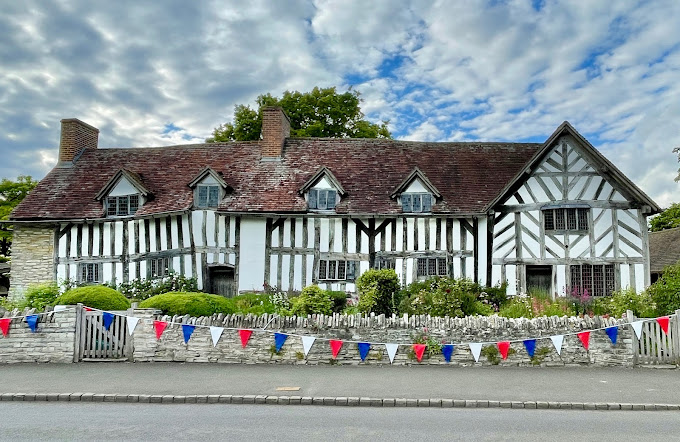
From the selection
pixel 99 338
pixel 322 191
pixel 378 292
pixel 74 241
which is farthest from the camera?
pixel 74 241

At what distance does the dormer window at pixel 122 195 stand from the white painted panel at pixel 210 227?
115 inches

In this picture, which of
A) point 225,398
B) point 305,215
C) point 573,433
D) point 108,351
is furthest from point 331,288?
point 573,433

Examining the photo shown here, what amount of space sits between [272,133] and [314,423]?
56.2 feet

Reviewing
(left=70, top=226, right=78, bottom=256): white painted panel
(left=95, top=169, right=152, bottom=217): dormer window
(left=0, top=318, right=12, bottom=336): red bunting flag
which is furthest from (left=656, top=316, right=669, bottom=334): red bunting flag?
(left=70, top=226, right=78, bottom=256): white painted panel

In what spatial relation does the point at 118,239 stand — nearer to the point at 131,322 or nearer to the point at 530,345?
the point at 131,322

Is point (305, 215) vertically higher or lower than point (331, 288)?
higher

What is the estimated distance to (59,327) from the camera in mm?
11742

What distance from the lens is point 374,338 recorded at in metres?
11.6

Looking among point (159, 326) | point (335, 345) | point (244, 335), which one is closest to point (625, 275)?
point (335, 345)

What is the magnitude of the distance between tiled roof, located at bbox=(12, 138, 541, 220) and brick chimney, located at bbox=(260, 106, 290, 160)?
1.67ft

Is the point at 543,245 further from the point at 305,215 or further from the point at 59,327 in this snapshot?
the point at 59,327

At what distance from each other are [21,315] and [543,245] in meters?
16.6

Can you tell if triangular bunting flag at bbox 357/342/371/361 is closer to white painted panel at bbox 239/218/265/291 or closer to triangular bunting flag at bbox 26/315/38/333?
triangular bunting flag at bbox 26/315/38/333

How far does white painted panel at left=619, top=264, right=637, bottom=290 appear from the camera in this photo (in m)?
18.5
